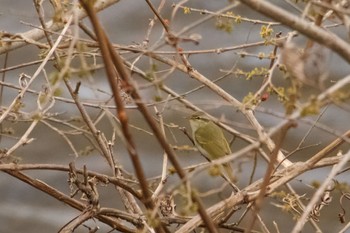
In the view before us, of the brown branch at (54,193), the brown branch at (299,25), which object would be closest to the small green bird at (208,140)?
the brown branch at (54,193)

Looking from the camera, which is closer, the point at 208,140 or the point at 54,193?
the point at 54,193

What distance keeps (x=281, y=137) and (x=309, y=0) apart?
7.7 inches

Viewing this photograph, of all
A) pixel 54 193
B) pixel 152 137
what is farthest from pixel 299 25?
pixel 152 137

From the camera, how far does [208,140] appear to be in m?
1.76

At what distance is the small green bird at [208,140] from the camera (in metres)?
1.76

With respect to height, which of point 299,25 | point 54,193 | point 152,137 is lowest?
point 299,25

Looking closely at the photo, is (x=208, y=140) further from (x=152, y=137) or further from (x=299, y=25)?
(x=152, y=137)

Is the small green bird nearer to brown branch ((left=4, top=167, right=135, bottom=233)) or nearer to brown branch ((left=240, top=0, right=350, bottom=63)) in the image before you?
brown branch ((left=4, top=167, right=135, bottom=233))

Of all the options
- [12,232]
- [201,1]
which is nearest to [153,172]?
[12,232]

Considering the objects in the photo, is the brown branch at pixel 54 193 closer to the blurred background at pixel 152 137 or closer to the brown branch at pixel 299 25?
the brown branch at pixel 299 25

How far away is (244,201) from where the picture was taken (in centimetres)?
139

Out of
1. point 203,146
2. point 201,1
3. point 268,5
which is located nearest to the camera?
point 268,5

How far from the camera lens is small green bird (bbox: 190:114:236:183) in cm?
176

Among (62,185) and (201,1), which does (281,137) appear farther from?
(201,1)
